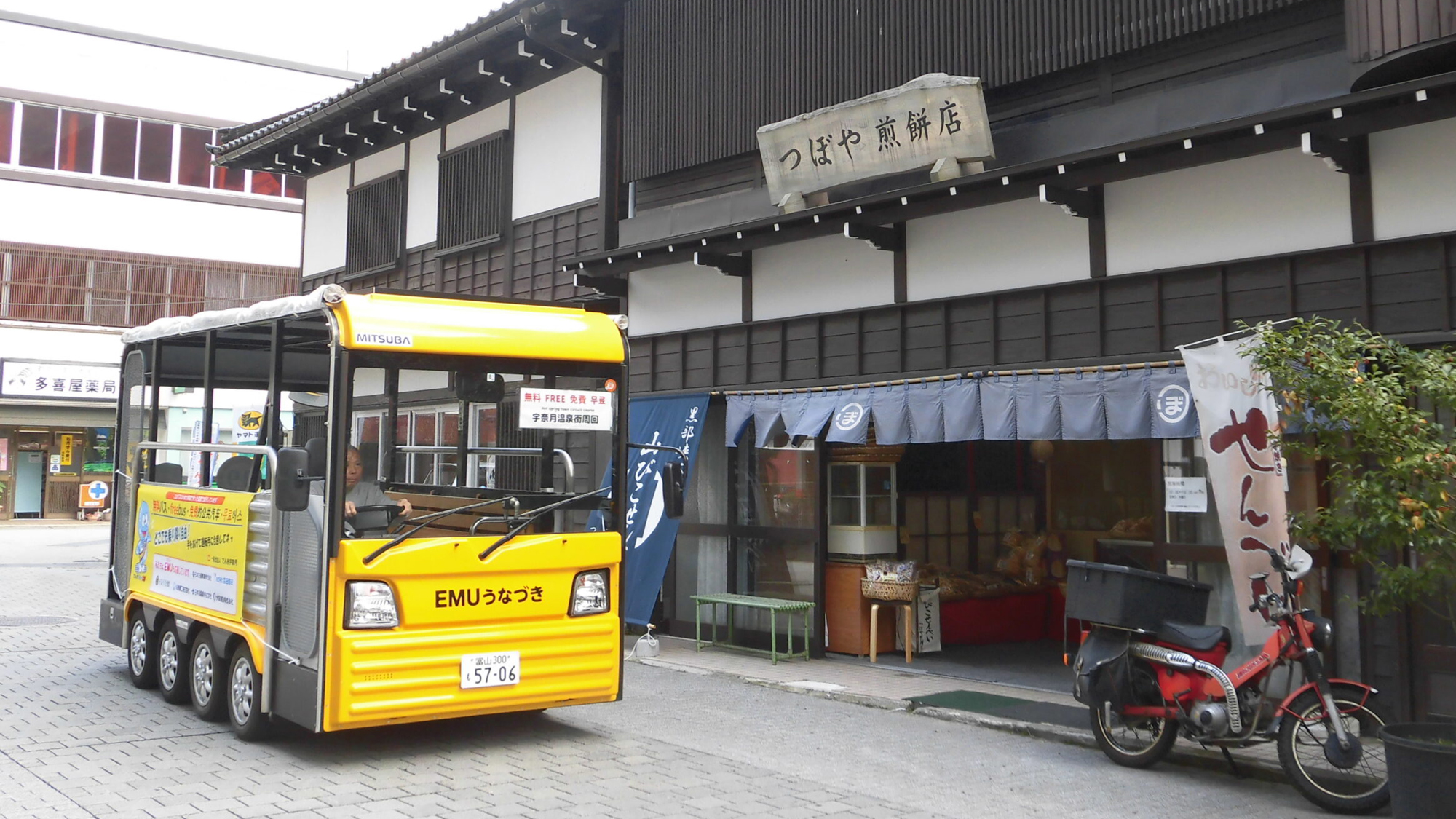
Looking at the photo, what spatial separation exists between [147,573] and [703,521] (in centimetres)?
615

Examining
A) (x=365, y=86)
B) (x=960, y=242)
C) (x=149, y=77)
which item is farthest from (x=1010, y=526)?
(x=149, y=77)

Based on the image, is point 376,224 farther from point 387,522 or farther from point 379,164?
point 387,522

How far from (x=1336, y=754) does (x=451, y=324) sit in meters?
6.14

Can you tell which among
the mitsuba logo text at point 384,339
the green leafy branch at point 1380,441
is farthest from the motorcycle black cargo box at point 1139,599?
the mitsuba logo text at point 384,339

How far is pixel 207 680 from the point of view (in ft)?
28.8

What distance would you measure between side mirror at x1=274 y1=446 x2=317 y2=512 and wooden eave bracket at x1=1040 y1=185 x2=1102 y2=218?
20.3 feet

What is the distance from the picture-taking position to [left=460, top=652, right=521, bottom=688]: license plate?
760 centimetres

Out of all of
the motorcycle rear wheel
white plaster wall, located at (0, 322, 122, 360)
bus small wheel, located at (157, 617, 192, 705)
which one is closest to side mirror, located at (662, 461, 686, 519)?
the motorcycle rear wheel

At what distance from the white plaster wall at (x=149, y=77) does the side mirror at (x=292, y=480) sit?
34.7 metres

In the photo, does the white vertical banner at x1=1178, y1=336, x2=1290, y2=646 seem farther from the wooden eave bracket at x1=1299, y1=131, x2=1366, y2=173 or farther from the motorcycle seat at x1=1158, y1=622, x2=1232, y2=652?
the wooden eave bracket at x1=1299, y1=131, x2=1366, y2=173

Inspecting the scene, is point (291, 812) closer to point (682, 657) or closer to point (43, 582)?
point (682, 657)

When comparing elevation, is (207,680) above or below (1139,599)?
below

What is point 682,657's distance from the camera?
12.6 m

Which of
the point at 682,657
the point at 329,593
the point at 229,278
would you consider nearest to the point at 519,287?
the point at 682,657
